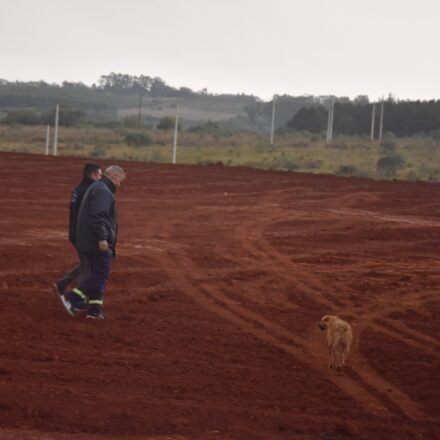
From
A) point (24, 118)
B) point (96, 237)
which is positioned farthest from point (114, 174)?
point (24, 118)

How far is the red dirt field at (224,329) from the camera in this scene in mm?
8875

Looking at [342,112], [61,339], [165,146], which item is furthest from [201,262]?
[342,112]

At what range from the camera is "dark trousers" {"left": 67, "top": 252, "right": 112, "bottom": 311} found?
41.1ft

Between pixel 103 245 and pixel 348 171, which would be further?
pixel 348 171

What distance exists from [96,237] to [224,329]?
1.74 meters

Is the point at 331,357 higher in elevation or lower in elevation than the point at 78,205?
lower

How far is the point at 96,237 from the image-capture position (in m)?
12.4

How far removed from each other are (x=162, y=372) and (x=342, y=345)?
5.85 ft

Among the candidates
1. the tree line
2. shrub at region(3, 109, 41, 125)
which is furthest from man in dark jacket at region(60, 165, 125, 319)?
the tree line

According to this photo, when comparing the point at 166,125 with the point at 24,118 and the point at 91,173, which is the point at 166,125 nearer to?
the point at 24,118

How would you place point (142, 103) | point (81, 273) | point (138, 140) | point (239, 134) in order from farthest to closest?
point (142, 103) → point (239, 134) → point (138, 140) → point (81, 273)

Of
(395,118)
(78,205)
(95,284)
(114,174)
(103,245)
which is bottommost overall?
(95,284)

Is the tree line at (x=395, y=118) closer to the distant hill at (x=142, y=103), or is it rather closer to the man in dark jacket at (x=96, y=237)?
the distant hill at (x=142, y=103)

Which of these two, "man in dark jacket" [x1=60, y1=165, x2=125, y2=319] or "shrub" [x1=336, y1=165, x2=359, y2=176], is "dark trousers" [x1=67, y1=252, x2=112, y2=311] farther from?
"shrub" [x1=336, y1=165, x2=359, y2=176]
